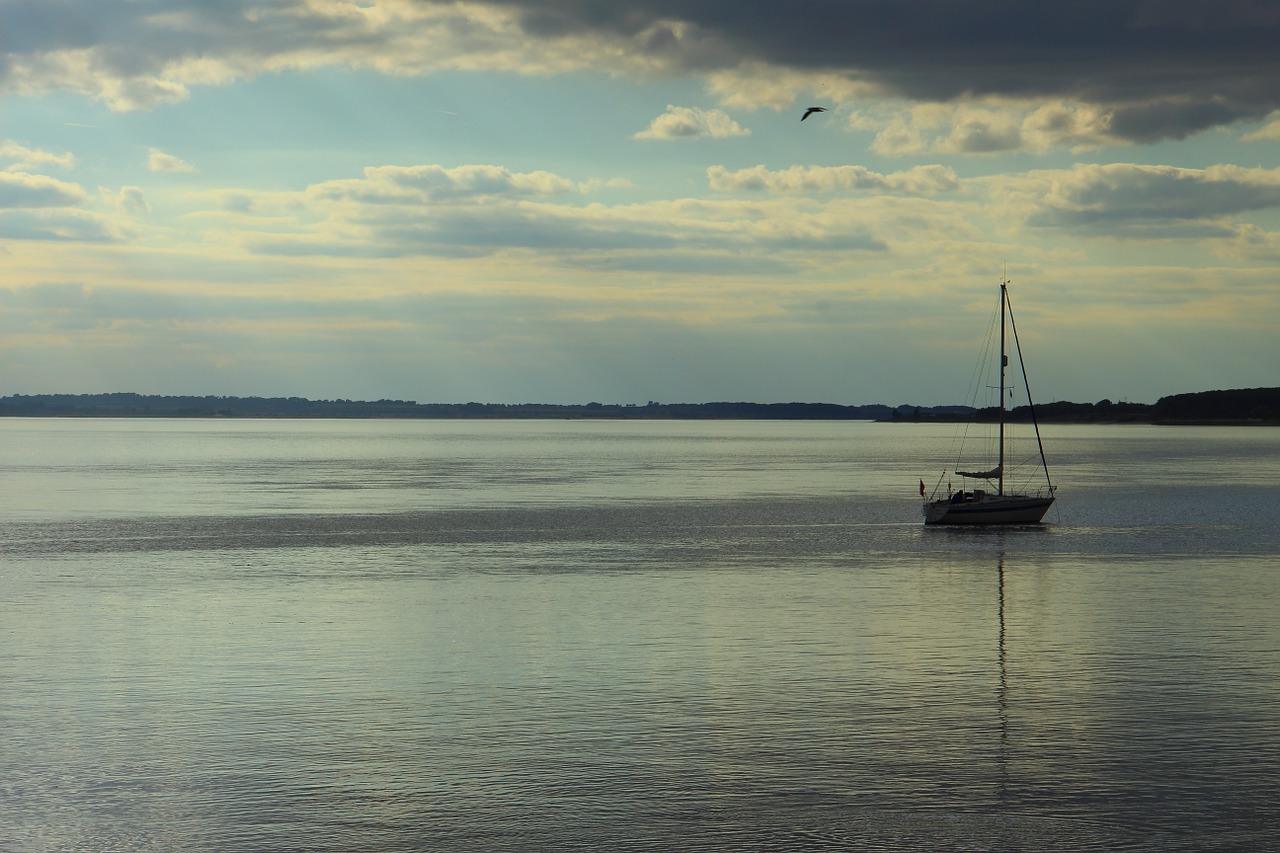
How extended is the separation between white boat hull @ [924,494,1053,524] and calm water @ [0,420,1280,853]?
1144 cm

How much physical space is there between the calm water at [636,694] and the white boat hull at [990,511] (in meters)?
11.4

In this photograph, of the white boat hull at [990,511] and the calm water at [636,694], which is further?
the white boat hull at [990,511]

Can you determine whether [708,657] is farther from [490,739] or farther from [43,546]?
[43,546]

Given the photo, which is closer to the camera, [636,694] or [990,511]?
[636,694]

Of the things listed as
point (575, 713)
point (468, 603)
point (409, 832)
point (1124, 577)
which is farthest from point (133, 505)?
point (409, 832)

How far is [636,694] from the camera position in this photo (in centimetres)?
2855

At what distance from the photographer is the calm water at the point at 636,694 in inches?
772

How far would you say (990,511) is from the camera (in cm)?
8031

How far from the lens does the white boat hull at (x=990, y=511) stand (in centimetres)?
7931

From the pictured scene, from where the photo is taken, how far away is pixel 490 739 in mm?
24469

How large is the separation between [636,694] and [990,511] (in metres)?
55.9

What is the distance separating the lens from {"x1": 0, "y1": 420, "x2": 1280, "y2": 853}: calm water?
1961cm

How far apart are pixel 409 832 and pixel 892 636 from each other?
2058cm

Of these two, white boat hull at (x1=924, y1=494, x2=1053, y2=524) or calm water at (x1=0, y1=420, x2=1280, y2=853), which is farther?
white boat hull at (x1=924, y1=494, x2=1053, y2=524)
